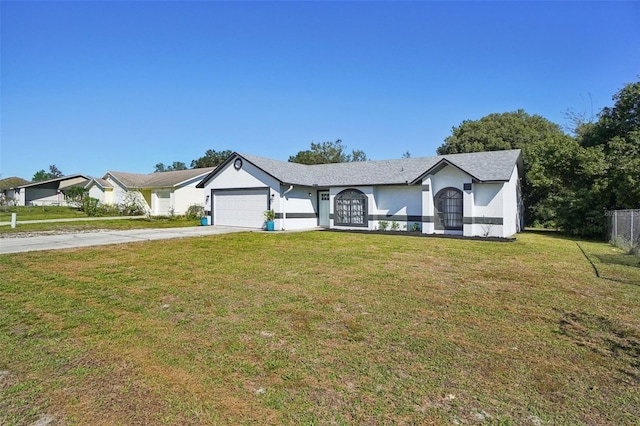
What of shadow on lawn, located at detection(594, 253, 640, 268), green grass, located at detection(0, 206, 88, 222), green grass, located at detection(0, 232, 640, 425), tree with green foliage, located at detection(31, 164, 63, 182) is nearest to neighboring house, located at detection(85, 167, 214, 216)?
green grass, located at detection(0, 206, 88, 222)

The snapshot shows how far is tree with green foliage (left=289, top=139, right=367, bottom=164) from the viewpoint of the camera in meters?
56.3

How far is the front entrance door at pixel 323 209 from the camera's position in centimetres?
2316


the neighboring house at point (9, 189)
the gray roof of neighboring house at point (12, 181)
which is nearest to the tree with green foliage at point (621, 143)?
the neighboring house at point (9, 189)

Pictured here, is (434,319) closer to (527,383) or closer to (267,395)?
(527,383)

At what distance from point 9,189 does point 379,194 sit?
2398 inches

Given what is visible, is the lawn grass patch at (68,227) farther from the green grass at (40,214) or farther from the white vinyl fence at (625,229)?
the white vinyl fence at (625,229)

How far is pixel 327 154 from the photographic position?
57219 mm

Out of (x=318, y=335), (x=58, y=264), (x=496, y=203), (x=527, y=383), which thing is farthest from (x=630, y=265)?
(x=58, y=264)

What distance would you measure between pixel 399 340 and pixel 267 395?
198cm

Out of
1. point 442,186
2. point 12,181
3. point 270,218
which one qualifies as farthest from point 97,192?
point 442,186

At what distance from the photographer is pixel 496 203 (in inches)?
670

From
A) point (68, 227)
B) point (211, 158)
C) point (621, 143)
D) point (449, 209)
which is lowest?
point (68, 227)

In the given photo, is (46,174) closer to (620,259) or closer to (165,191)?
(165,191)

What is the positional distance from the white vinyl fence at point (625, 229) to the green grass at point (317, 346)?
5.91 m
